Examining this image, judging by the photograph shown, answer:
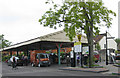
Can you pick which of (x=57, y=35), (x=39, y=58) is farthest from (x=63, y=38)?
(x=39, y=58)

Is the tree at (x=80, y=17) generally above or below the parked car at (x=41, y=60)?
above

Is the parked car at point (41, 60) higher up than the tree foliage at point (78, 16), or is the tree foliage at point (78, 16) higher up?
the tree foliage at point (78, 16)

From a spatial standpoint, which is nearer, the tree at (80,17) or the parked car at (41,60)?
the tree at (80,17)

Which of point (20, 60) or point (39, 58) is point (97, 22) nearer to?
point (39, 58)

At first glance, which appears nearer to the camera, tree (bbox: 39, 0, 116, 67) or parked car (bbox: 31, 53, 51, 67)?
tree (bbox: 39, 0, 116, 67)

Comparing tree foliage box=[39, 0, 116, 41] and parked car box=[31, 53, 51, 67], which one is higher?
tree foliage box=[39, 0, 116, 41]

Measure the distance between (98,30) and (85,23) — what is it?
5.79 feet

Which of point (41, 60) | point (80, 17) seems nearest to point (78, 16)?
point (80, 17)

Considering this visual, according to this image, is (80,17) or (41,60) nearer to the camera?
(80,17)

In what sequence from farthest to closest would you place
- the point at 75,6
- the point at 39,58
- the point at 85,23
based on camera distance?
the point at 39,58 → the point at 85,23 → the point at 75,6

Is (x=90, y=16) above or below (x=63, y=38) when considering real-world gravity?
above

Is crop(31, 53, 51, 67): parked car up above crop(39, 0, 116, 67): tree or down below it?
below

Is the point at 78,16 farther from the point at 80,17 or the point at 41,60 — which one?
the point at 41,60

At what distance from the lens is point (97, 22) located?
74.4 feet
